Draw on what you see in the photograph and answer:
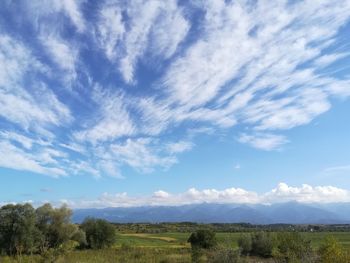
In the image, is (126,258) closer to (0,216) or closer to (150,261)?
(150,261)

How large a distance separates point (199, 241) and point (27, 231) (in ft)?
Answer: 55.3

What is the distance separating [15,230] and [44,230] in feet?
15.3

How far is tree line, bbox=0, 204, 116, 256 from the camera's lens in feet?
137

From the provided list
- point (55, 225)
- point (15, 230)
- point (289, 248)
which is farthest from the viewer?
point (55, 225)

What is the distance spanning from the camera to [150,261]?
114 ft

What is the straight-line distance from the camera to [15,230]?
41812 millimetres

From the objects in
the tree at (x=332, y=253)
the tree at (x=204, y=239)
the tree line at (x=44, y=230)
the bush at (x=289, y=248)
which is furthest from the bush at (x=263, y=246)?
the tree at (x=332, y=253)

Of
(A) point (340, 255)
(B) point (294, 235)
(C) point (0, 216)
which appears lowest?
(A) point (340, 255)

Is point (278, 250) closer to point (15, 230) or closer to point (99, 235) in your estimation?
point (15, 230)

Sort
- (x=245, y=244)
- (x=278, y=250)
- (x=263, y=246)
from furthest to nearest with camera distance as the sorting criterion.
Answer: (x=263, y=246), (x=245, y=244), (x=278, y=250)

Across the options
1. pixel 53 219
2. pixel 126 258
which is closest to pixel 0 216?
pixel 53 219

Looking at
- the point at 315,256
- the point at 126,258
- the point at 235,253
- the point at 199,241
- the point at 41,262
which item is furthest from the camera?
the point at 199,241

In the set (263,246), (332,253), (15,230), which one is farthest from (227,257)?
(15,230)

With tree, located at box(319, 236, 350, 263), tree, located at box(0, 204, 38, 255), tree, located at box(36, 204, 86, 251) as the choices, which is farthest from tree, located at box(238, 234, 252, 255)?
tree, located at box(319, 236, 350, 263)
